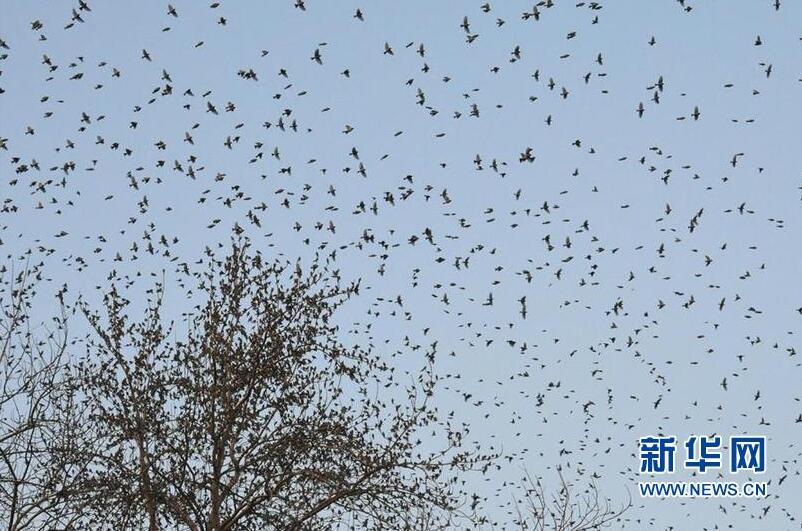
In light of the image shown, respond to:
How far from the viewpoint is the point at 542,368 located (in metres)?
36.9

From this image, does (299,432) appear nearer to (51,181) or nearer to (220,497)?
(220,497)

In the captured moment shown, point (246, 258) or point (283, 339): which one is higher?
point (246, 258)

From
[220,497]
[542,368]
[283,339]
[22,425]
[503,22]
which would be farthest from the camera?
[542,368]

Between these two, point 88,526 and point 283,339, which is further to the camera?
point 283,339

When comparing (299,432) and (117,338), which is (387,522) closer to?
(299,432)

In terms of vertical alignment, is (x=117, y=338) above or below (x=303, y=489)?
above

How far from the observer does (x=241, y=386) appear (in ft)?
79.6

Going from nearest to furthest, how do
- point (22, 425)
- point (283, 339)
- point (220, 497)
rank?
point (22, 425), point (220, 497), point (283, 339)

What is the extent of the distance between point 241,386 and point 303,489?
2.47 meters

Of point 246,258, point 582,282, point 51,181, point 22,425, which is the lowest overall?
point 22,425

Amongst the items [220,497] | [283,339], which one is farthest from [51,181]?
[220,497]

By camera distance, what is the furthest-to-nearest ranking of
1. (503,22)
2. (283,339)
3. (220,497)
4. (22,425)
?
(503,22)
(283,339)
(220,497)
(22,425)

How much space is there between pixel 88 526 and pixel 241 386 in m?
4.03

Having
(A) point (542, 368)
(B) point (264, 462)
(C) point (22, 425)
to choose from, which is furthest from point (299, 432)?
(A) point (542, 368)
